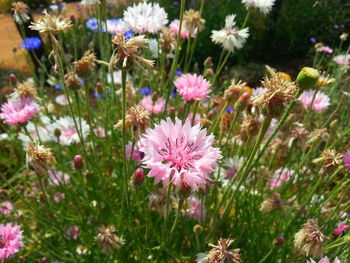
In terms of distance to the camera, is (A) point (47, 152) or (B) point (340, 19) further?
(B) point (340, 19)

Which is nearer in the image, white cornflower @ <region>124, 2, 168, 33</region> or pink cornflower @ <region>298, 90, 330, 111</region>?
white cornflower @ <region>124, 2, 168, 33</region>

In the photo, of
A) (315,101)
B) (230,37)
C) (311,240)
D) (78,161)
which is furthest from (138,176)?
(315,101)

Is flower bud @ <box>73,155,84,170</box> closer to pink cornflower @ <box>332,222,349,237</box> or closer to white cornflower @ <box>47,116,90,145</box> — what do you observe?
white cornflower @ <box>47,116,90,145</box>

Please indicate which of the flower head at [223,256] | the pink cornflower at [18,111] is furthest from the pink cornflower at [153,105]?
the flower head at [223,256]

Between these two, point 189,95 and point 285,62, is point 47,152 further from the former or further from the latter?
point 285,62

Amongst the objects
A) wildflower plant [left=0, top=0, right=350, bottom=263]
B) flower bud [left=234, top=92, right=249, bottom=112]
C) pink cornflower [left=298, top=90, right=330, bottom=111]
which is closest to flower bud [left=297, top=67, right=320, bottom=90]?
wildflower plant [left=0, top=0, right=350, bottom=263]

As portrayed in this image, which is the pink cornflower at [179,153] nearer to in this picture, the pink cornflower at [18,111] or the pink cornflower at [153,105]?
the pink cornflower at [153,105]

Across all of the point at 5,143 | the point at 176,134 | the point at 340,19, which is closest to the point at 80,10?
the point at 5,143
